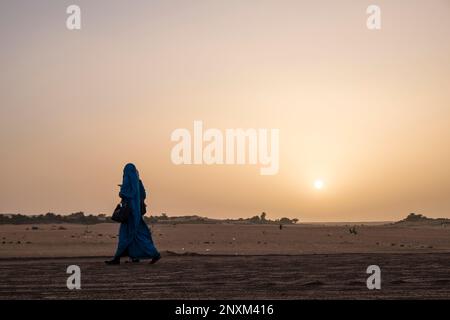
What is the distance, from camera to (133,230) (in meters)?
23.6

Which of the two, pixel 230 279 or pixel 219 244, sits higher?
pixel 219 244

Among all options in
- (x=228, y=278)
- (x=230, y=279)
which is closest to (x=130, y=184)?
(x=228, y=278)

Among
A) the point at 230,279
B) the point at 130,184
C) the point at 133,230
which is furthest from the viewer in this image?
the point at 130,184

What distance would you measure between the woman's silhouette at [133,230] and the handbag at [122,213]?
11 cm

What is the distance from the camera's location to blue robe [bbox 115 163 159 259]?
2359 cm

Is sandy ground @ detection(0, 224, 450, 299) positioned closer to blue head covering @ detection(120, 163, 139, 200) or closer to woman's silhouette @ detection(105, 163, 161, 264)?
woman's silhouette @ detection(105, 163, 161, 264)

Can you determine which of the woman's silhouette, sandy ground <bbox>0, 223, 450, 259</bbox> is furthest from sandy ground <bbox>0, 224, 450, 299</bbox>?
sandy ground <bbox>0, 223, 450, 259</bbox>

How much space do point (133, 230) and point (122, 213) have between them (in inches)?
22.8

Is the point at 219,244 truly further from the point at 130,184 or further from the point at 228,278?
the point at 228,278

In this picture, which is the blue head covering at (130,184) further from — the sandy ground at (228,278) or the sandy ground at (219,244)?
the sandy ground at (219,244)

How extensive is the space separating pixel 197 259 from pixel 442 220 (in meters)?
103
